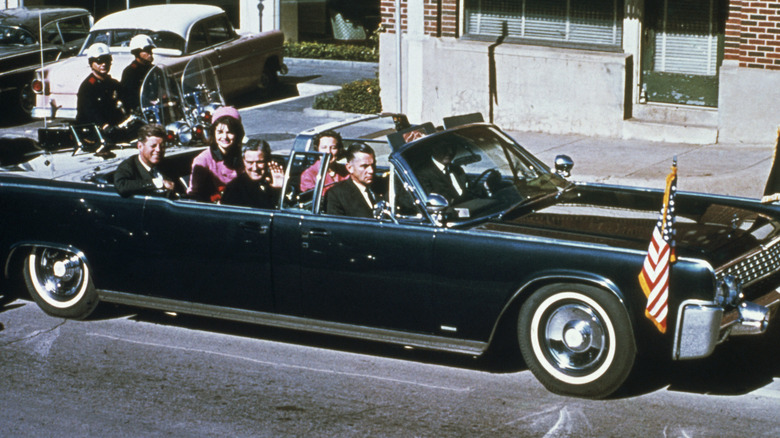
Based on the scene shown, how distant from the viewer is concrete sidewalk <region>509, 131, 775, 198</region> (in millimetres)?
12508

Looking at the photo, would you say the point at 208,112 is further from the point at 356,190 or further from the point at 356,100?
the point at 356,100

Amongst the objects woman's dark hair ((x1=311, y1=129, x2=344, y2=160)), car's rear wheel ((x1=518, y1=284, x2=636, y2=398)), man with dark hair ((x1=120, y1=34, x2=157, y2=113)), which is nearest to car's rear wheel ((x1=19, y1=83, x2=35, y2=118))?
man with dark hair ((x1=120, y1=34, x2=157, y2=113))

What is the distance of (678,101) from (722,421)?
1018 cm

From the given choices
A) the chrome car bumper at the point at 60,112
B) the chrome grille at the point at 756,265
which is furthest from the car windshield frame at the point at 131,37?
the chrome grille at the point at 756,265

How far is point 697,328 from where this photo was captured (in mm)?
6207

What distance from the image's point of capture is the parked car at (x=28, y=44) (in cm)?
1805

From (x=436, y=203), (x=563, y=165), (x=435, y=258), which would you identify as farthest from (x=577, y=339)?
(x=563, y=165)

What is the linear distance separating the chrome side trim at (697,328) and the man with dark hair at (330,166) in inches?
105

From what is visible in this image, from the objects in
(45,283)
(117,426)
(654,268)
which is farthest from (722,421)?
(45,283)

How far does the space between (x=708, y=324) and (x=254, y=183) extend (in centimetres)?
348

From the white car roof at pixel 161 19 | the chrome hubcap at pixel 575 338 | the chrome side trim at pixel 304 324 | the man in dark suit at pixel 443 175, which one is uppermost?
the white car roof at pixel 161 19

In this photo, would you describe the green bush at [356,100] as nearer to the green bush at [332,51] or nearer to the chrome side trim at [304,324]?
the green bush at [332,51]

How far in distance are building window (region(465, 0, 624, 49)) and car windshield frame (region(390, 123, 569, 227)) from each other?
8471 mm

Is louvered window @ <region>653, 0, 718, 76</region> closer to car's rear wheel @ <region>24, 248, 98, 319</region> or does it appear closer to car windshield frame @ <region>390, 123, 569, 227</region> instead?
car windshield frame @ <region>390, 123, 569, 227</region>
